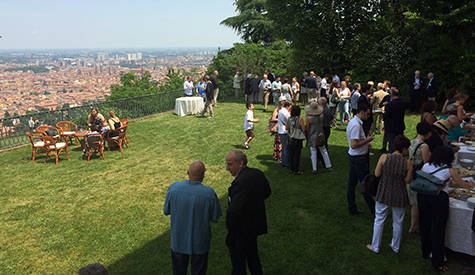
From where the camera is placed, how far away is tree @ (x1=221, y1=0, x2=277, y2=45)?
115ft

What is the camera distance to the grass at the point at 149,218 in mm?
4992

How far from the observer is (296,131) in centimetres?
761

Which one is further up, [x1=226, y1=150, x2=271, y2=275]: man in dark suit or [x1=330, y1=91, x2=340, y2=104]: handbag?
[x1=330, y1=91, x2=340, y2=104]: handbag

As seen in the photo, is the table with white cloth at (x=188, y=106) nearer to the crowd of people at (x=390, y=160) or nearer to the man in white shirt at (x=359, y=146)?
the crowd of people at (x=390, y=160)

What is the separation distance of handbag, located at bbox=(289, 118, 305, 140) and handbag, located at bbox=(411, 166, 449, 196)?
336cm

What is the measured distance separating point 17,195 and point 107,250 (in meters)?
3.99

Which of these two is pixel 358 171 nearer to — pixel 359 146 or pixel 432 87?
pixel 359 146

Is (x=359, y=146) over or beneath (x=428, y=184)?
over

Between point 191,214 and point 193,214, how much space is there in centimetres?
2

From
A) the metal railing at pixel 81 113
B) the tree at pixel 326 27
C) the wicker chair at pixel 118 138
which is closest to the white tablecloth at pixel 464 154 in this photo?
the wicker chair at pixel 118 138

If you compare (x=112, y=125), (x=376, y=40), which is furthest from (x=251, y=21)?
(x=112, y=125)

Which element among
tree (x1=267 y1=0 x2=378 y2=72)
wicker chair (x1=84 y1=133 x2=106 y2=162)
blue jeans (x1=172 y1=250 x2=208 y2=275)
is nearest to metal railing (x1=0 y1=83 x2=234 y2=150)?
wicker chair (x1=84 y1=133 x2=106 y2=162)

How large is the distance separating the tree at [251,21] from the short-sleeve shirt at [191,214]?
32966mm

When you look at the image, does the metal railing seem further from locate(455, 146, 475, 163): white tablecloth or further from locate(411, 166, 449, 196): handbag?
locate(455, 146, 475, 163): white tablecloth
